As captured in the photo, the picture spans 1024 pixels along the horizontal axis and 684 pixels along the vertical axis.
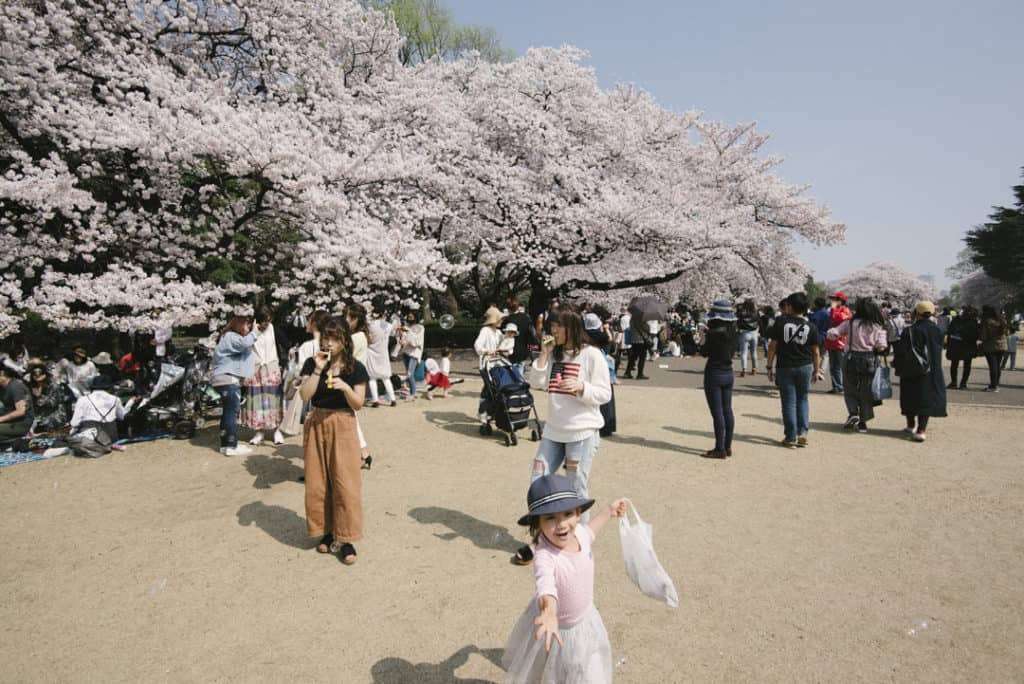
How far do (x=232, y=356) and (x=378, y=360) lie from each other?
289 centimetres

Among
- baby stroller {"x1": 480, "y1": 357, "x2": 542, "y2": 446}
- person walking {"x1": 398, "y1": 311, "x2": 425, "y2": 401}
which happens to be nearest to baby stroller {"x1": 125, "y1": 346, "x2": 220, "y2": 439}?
person walking {"x1": 398, "y1": 311, "x2": 425, "y2": 401}

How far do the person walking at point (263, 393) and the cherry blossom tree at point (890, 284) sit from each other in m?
71.6

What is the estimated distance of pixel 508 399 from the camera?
304 inches

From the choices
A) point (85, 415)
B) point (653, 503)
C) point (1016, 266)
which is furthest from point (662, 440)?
point (1016, 266)

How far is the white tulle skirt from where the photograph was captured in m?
2.44

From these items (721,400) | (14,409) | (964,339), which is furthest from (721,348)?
(14,409)

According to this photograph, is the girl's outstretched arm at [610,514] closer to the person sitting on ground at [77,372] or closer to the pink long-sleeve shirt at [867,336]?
the pink long-sleeve shirt at [867,336]

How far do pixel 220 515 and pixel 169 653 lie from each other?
2274 millimetres

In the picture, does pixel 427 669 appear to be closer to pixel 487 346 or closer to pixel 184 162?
pixel 487 346

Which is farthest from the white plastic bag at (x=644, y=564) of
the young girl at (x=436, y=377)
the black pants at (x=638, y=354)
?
the black pants at (x=638, y=354)

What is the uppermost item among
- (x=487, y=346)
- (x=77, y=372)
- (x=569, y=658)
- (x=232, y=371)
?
(x=487, y=346)

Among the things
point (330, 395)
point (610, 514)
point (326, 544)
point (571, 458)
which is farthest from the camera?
point (326, 544)

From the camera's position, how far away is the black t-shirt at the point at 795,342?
279 inches

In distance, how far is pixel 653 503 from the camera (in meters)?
5.57
